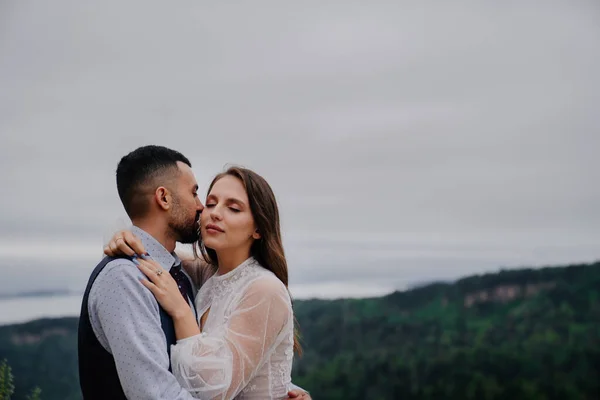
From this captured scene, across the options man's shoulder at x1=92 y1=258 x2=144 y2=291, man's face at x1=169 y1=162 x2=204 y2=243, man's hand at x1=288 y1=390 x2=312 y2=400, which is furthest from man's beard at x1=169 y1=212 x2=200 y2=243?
man's hand at x1=288 y1=390 x2=312 y2=400

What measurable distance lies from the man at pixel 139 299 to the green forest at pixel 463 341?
9.28ft

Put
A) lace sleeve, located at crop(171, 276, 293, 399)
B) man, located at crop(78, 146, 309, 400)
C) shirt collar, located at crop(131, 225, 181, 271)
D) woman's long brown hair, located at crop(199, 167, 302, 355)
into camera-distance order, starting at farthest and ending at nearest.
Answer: woman's long brown hair, located at crop(199, 167, 302, 355) → shirt collar, located at crop(131, 225, 181, 271) → lace sleeve, located at crop(171, 276, 293, 399) → man, located at crop(78, 146, 309, 400)

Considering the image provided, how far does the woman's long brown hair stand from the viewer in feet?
6.72

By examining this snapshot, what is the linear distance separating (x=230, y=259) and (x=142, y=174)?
Answer: 0.34m

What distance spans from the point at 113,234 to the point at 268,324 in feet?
1.54

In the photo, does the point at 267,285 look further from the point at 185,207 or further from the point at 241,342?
the point at 185,207

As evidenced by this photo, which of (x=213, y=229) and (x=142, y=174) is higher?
(x=142, y=174)

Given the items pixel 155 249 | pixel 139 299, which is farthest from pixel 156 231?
pixel 139 299

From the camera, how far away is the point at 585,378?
16.2ft

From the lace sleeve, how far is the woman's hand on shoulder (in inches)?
9.8

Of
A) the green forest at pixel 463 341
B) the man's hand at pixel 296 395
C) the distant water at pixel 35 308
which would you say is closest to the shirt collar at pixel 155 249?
the man's hand at pixel 296 395

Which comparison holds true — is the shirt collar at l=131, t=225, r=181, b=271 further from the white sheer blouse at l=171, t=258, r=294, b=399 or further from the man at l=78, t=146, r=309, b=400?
the white sheer blouse at l=171, t=258, r=294, b=399

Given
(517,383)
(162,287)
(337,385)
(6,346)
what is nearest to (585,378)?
(517,383)

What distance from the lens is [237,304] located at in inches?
76.4
